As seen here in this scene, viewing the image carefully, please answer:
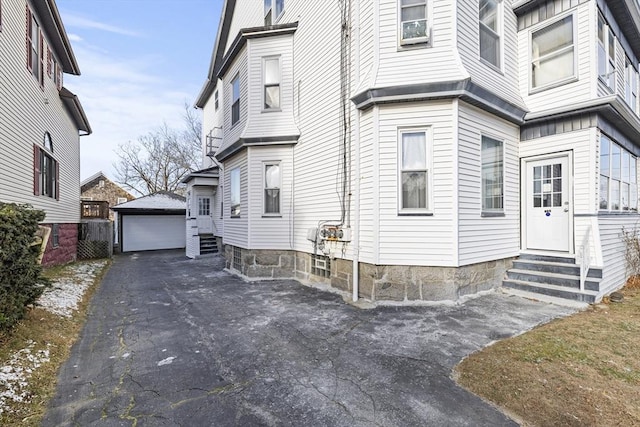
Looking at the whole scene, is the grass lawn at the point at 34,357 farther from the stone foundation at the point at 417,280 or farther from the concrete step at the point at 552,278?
the concrete step at the point at 552,278

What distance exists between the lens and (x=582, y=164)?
259 inches

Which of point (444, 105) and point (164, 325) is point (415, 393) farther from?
point (444, 105)

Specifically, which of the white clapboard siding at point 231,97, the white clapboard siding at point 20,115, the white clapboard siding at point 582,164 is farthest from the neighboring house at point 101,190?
the white clapboard siding at point 582,164

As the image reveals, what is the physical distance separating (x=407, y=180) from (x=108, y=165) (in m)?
40.2

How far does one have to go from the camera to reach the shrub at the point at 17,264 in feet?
13.2

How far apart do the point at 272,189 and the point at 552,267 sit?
6897 mm

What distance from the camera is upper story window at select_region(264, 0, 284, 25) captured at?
10.2 m

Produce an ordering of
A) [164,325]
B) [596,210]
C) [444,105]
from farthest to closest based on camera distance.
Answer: [596,210] < [444,105] < [164,325]

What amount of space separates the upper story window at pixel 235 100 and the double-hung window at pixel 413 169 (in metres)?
5.99

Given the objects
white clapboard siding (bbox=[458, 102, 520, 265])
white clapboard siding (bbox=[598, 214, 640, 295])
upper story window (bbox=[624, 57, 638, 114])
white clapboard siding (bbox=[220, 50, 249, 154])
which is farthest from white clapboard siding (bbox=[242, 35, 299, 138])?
upper story window (bbox=[624, 57, 638, 114])

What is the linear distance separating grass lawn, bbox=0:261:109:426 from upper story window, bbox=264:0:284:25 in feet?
31.7

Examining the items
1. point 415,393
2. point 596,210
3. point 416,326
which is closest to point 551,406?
point 415,393

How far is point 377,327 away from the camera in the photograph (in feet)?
16.5

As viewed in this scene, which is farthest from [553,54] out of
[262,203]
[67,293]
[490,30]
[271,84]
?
[67,293]
